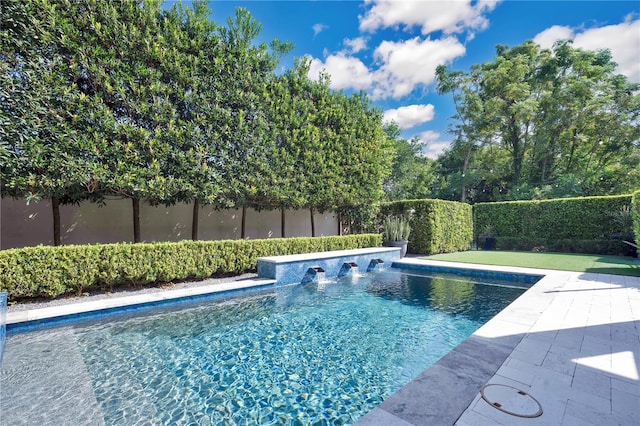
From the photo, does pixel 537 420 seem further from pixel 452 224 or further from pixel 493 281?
pixel 452 224

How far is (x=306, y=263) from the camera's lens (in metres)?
8.34

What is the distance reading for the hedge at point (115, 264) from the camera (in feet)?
16.7

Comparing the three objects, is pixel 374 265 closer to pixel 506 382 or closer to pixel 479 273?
pixel 479 273

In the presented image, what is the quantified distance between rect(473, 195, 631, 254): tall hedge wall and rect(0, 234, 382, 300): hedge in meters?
12.4

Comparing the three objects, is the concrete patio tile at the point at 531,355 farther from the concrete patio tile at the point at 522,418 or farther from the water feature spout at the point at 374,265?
the water feature spout at the point at 374,265

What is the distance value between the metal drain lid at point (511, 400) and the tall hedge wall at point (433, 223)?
35.9 feet

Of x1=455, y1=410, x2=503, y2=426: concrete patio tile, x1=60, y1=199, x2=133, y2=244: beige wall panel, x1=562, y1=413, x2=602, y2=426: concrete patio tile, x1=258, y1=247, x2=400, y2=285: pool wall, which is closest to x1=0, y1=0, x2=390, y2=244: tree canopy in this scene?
x1=60, y1=199, x2=133, y2=244: beige wall panel

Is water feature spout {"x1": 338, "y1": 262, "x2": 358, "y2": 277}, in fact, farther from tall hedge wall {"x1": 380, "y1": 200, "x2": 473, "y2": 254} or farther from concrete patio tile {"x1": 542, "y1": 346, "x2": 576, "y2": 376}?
concrete patio tile {"x1": 542, "y1": 346, "x2": 576, "y2": 376}

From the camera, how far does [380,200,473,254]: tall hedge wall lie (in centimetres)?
1284

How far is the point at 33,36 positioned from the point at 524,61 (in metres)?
26.3

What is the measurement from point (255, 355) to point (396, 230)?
998 cm

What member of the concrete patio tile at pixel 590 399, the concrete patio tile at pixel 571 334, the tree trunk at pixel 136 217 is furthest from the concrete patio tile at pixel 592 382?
the tree trunk at pixel 136 217

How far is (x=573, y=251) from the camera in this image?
42.5 feet

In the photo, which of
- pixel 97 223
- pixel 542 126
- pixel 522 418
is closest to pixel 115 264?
pixel 97 223
